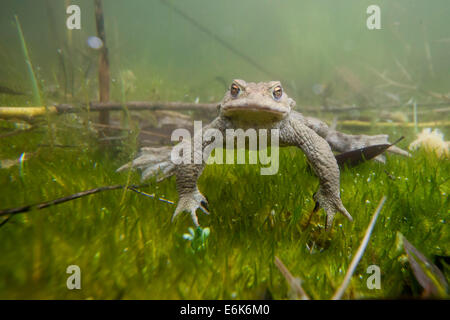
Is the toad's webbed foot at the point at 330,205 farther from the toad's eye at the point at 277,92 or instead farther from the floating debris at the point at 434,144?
the floating debris at the point at 434,144

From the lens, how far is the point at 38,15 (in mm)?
54344

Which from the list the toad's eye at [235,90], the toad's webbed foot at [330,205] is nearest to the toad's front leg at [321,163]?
the toad's webbed foot at [330,205]

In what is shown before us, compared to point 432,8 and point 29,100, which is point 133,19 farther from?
point 29,100

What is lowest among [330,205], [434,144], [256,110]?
[330,205]

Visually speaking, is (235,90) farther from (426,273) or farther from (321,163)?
(426,273)

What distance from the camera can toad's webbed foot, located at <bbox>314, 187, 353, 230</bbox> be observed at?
84.3 inches

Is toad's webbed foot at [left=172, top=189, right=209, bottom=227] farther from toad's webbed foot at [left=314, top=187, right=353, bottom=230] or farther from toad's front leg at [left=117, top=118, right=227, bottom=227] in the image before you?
toad's webbed foot at [left=314, top=187, right=353, bottom=230]

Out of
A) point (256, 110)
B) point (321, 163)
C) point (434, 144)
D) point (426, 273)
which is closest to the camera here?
point (426, 273)

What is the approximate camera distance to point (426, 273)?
1430 millimetres

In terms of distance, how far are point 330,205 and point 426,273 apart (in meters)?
0.82

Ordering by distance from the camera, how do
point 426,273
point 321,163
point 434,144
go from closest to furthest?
point 426,273, point 321,163, point 434,144

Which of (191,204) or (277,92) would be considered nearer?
(191,204)

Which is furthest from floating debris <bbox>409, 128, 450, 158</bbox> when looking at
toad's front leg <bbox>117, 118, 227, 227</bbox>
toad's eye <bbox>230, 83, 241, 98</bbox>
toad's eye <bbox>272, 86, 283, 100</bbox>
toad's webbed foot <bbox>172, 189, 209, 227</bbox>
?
toad's webbed foot <bbox>172, 189, 209, 227</bbox>

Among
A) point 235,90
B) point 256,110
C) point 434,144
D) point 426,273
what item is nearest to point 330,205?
→ point 426,273
